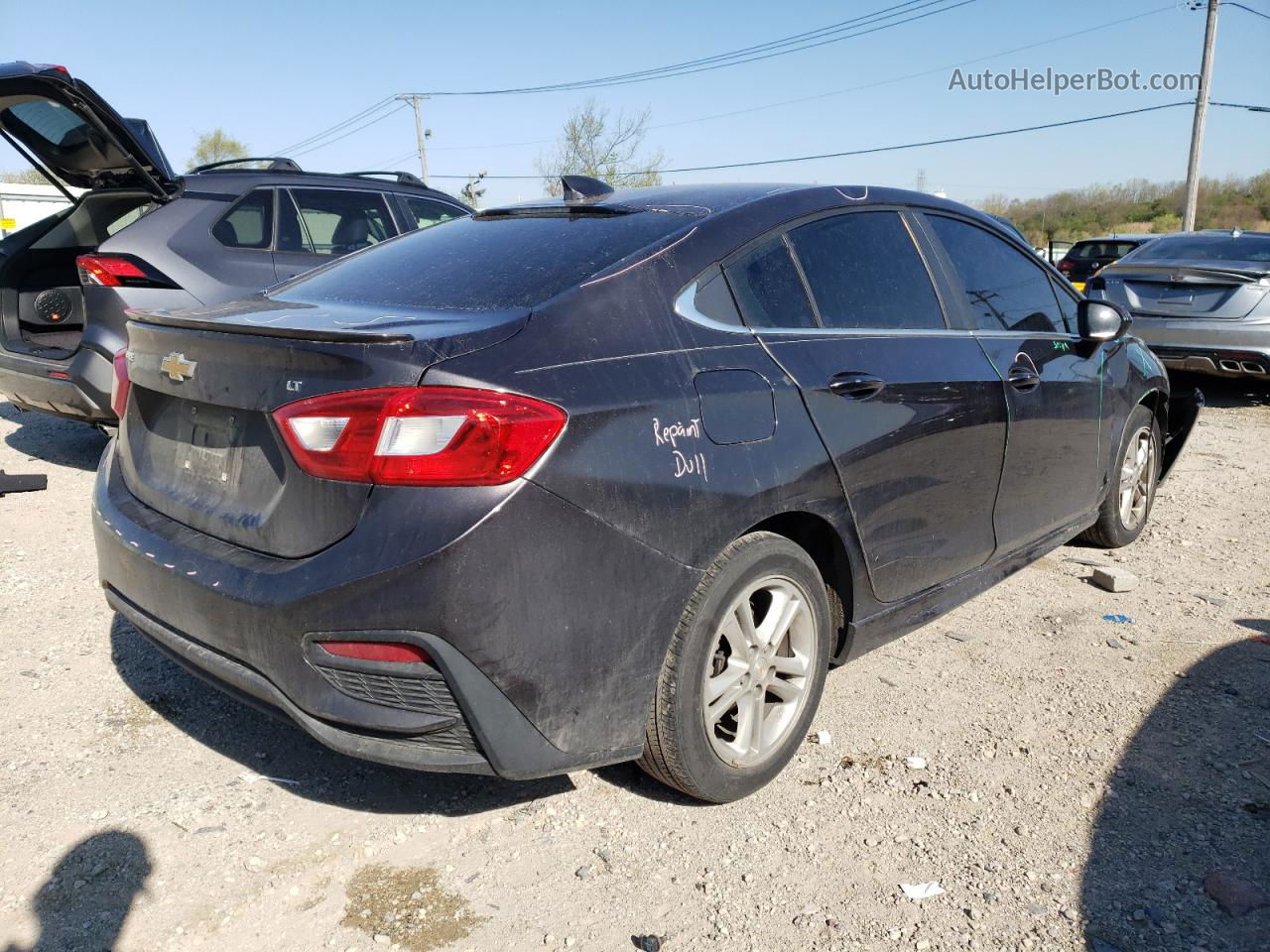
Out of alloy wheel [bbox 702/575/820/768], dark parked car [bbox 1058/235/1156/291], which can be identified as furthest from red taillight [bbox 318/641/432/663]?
dark parked car [bbox 1058/235/1156/291]

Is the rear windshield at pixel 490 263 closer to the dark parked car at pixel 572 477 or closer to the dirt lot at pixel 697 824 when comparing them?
the dark parked car at pixel 572 477

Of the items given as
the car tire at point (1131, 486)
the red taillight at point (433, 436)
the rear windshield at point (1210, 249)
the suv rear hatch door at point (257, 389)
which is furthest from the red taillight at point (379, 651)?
the rear windshield at point (1210, 249)

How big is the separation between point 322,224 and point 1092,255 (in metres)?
19.1

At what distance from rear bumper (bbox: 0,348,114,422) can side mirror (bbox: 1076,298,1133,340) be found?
4978mm

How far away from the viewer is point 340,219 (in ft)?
22.6

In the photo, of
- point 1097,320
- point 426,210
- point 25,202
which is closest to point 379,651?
point 1097,320

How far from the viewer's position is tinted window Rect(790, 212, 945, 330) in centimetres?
304

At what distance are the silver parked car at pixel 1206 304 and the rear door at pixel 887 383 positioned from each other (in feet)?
18.9

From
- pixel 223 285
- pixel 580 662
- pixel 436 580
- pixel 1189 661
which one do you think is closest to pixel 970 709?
pixel 1189 661

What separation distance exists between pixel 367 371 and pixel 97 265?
4.42 m

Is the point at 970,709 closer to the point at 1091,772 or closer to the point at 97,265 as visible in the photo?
the point at 1091,772

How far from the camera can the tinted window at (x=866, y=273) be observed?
3041mm

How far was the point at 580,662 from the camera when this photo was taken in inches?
88.7

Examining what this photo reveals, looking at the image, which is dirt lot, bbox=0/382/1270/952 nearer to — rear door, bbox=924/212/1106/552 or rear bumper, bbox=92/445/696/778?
→ rear bumper, bbox=92/445/696/778
